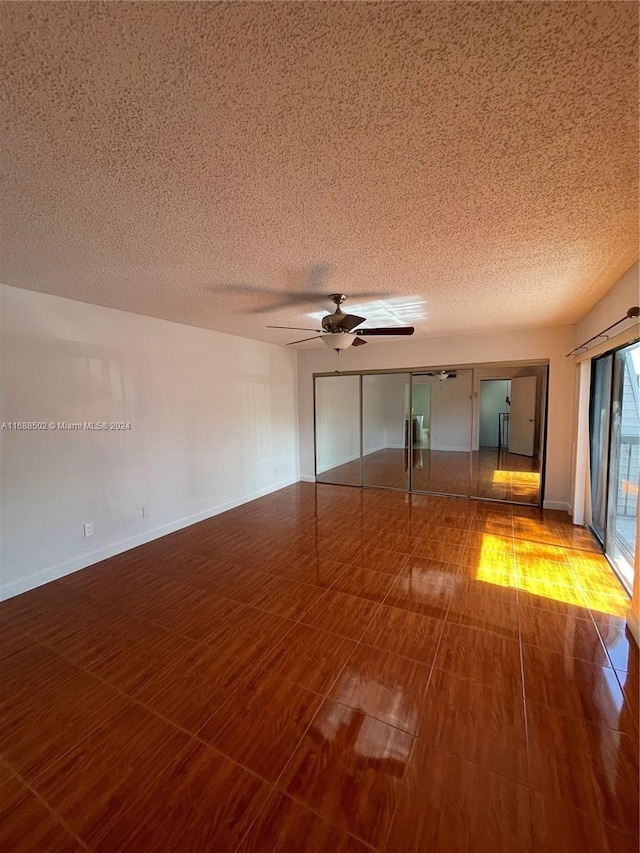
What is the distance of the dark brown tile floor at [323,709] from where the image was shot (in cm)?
124

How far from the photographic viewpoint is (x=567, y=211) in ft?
5.61

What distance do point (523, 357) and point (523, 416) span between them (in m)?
1.27

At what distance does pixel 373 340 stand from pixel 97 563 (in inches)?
180

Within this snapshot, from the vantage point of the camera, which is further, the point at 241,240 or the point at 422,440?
the point at 422,440

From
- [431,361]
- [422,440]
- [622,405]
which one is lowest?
[422,440]

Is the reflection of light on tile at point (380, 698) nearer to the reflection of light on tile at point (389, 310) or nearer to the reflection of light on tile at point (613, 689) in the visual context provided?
the reflection of light on tile at point (613, 689)

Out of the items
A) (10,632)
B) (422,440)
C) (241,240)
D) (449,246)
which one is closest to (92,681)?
(10,632)

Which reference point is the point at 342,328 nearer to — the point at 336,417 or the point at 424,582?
the point at 424,582

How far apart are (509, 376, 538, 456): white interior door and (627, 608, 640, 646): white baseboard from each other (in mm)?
3407

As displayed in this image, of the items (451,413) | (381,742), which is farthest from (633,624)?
(451,413)

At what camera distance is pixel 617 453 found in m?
3.13

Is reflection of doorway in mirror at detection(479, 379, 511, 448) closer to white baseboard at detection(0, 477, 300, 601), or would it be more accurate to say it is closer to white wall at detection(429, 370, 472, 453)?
white wall at detection(429, 370, 472, 453)

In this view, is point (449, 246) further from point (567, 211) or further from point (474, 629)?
point (474, 629)

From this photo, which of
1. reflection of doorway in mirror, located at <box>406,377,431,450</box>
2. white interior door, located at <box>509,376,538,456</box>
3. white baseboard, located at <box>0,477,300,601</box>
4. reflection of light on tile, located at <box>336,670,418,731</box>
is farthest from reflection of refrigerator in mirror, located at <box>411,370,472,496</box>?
reflection of light on tile, located at <box>336,670,418,731</box>
